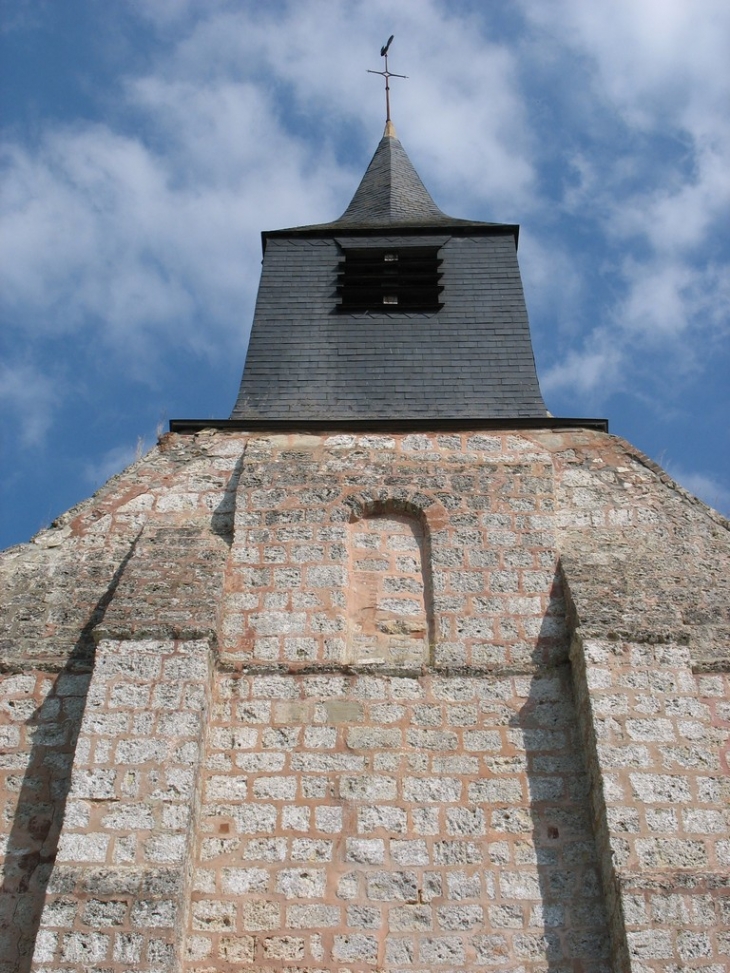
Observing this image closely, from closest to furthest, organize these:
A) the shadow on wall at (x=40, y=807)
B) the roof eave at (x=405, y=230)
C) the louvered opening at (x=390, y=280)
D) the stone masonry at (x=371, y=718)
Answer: the stone masonry at (x=371, y=718) → the shadow on wall at (x=40, y=807) → the louvered opening at (x=390, y=280) → the roof eave at (x=405, y=230)

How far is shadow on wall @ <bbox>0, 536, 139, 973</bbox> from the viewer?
16.7 feet

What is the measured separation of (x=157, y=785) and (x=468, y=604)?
1.93 meters

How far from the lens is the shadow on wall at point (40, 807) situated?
5.10 meters

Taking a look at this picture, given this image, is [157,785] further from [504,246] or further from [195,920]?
[504,246]

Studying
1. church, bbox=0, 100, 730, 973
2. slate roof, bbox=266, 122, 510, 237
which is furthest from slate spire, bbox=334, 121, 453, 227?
church, bbox=0, 100, 730, 973

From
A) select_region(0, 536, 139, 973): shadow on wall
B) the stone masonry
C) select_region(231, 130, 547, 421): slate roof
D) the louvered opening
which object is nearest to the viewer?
the stone masonry

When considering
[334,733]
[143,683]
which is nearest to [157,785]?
[143,683]

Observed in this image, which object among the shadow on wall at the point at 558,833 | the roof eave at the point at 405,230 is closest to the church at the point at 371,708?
the shadow on wall at the point at 558,833

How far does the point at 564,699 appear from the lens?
5777 mm

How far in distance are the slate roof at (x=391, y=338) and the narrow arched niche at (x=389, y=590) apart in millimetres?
1138

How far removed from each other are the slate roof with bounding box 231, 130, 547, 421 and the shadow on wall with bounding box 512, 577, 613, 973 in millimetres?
2379

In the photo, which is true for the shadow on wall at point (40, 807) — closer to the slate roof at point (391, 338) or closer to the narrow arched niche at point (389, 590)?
the narrow arched niche at point (389, 590)

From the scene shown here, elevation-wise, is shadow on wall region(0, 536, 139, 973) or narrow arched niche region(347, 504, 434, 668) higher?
narrow arched niche region(347, 504, 434, 668)

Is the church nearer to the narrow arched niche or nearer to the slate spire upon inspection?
the narrow arched niche
